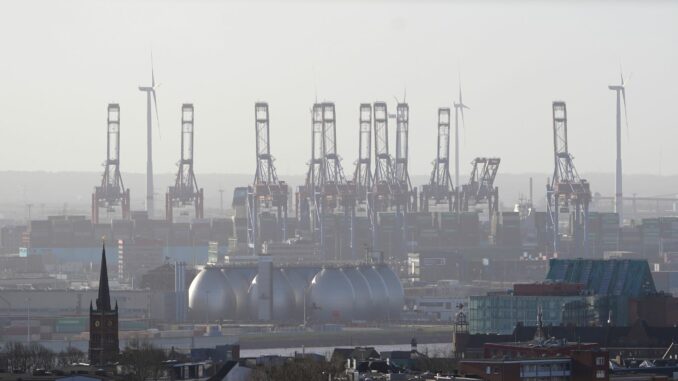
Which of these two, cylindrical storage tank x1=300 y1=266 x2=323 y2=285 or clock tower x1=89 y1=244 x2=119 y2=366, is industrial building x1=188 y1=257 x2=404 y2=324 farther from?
clock tower x1=89 y1=244 x2=119 y2=366

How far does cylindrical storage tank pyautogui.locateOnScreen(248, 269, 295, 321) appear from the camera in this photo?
12650 centimetres

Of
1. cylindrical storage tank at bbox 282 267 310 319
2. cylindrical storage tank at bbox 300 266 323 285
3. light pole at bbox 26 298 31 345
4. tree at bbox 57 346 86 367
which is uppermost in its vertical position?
cylindrical storage tank at bbox 300 266 323 285

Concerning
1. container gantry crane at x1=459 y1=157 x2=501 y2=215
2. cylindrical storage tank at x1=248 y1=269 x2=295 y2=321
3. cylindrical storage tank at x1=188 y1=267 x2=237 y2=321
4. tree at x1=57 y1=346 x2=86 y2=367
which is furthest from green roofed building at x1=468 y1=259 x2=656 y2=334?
container gantry crane at x1=459 y1=157 x2=501 y2=215

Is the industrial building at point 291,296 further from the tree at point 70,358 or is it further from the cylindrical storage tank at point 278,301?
the tree at point 70,358

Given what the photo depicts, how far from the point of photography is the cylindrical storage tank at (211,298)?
126000 millimetres

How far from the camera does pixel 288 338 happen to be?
111062mm

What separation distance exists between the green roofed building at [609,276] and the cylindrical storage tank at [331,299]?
3377 centimetres

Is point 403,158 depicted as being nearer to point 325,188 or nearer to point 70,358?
point 325,188

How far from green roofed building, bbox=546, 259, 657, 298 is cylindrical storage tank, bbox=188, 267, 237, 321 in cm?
3554

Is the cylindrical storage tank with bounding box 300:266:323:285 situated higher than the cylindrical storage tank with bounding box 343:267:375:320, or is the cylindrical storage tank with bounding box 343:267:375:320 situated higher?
the cylindrical storage tank with bounding box 300:266:323:285

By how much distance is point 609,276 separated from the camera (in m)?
89.9

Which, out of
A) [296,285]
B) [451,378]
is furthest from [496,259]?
[451,378]

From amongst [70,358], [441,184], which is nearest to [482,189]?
[441,184]

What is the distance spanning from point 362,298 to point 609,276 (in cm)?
3870
